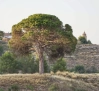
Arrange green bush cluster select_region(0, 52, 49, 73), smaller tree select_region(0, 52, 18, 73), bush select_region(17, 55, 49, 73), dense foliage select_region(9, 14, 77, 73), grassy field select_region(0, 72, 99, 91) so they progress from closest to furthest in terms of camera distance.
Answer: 1. grassy field select_region(0, 72, 99, 91)
2. dense foliage select_region(9, 14, 77, 73)
3. smaller tree select_region(0, 52, 18, 73)
4. green bush cluster select_region(0, 52, 49, 73)
5. bush select_region(17, 55, 49, 73)

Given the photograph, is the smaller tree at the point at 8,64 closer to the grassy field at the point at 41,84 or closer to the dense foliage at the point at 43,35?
the dense foliage at the point at 43,35

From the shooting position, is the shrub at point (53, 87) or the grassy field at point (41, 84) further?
the grassy field at point (41, 84)

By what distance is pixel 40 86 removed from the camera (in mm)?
35125

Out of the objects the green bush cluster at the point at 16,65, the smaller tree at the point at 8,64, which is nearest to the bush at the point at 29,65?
the green bush cluster at the point at 16,65

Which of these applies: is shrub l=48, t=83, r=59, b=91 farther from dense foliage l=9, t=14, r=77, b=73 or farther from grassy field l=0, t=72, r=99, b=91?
dense foliage l=9, t=14, r=77, b=73

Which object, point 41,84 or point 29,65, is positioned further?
point 29,65

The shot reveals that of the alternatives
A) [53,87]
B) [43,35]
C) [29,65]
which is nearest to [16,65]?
[29,65]

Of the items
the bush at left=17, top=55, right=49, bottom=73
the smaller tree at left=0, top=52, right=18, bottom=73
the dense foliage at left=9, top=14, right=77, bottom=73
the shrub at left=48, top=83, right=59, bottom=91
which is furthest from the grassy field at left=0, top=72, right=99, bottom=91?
the bush at left=17, top=55, right=49, bottom=73

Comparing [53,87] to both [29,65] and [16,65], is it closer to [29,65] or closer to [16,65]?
[16,65]

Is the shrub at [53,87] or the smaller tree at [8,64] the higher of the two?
the smaller tree at [8,64]

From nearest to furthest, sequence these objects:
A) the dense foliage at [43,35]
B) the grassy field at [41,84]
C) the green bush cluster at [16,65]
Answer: the grassy field at [41,84], the dense foliage at [43,35], the green bush cluster at [16,65]

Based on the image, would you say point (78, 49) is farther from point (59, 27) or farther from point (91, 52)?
point (59, 27)

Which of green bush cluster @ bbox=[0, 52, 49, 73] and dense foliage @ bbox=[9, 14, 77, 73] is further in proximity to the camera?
green bush cluster @ bbox=[0, 52, 49, 73]

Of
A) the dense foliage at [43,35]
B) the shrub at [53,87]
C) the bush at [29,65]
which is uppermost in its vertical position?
the dense foliage at [43,35]
